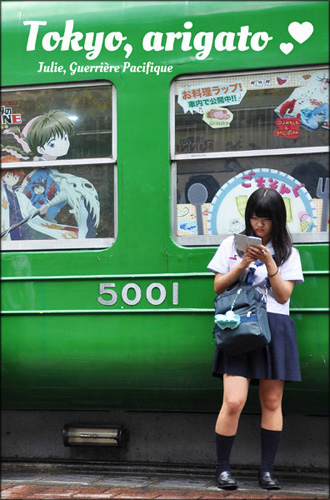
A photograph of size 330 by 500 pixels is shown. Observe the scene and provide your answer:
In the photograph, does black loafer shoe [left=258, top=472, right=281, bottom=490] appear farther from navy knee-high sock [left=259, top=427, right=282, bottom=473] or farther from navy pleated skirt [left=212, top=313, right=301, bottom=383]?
navy pleated skirt [left=212, top=313, right=301, bottom=383]

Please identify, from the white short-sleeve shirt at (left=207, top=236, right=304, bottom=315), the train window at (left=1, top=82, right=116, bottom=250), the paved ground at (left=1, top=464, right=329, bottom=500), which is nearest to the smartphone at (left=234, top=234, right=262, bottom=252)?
the white short-sleeve shirt at (left=207, top=236, right=304, bottom=315)

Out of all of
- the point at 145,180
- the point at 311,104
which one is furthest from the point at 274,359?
the point at 311,104

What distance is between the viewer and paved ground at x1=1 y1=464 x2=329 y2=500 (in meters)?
4.27

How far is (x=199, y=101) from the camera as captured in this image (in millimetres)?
4578

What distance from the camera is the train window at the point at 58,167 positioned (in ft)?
15.4

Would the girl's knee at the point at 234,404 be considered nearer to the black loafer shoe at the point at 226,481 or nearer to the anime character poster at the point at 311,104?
the black loafer shoe at the point at 226,481

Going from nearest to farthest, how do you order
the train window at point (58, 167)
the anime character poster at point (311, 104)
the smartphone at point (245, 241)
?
the smartphone at point (245, 241) < the anime character poster at point (311, 104) < the train window at point (58, 167)

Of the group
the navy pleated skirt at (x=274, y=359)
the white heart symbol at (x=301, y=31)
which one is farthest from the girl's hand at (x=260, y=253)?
the white heart symbol at (x=301, y=31)

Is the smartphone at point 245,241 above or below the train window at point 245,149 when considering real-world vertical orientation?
below

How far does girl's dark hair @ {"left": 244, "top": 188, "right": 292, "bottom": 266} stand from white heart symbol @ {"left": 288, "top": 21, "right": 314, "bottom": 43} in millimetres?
909

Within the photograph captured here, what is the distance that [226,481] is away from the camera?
4.20 m

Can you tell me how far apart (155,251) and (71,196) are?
0.61 metres

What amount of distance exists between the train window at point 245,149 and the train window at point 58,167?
0.43 m

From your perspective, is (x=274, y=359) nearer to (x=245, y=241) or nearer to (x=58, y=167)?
(x=245, y=241)
